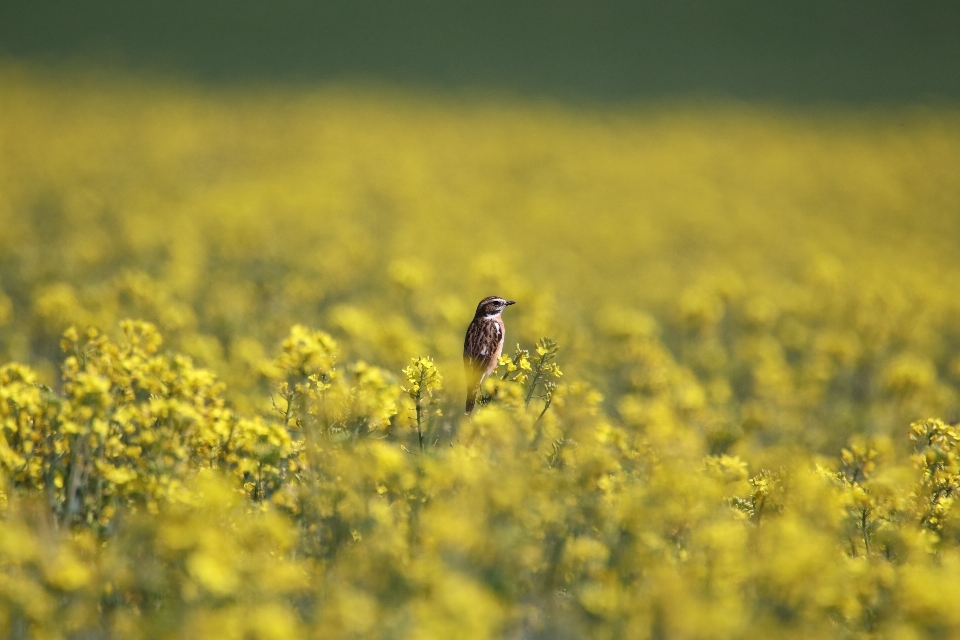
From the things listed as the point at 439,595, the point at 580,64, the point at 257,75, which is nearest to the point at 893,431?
the point at 439,595

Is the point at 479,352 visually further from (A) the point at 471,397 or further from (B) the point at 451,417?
(B) the point at 451,417

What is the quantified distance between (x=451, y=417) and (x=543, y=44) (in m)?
47.9

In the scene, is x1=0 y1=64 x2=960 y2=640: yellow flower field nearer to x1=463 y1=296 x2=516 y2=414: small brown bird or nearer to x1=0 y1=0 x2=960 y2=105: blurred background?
x1=463 y1=296 x2=516 y2=414: small brown bird

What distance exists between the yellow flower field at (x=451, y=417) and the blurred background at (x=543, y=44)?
21.9 m

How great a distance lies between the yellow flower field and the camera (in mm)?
4109

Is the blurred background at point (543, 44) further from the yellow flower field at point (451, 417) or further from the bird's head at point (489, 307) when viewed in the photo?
the bird's head at point (489, 307)

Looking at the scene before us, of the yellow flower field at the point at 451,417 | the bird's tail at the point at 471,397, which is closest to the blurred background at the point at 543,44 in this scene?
the yellow flower field at the point at 451,417

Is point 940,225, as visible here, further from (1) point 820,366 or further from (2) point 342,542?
(2) point 342,542

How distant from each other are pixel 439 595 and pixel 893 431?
698 centimetres

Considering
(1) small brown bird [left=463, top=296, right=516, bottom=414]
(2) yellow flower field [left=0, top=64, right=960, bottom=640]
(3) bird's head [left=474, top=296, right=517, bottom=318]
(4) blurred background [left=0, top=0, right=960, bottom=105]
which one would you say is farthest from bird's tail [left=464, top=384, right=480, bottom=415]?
(4) blurred background [left=0, top=0, right=960, bottom=105]

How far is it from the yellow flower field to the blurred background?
2194 cm

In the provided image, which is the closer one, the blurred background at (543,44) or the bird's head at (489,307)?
the bird's head at (489,307)

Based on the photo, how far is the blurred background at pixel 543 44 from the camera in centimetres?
4281

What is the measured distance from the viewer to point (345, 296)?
1320 centimetres
